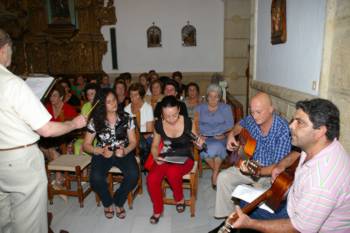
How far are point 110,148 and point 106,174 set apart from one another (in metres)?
0.30

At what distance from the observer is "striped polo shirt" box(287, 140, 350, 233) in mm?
1483

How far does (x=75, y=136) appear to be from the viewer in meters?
3.94

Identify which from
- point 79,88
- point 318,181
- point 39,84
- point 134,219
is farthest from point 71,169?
point 79,88

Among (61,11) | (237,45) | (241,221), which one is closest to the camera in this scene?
(241,221)

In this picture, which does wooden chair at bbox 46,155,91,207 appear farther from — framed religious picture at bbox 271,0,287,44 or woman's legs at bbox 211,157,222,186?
framed religious picture at bbox 271,0,287,44

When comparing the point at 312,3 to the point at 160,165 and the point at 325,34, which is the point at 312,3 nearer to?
the point at 325,34

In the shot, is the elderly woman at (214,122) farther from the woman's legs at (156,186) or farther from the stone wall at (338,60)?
the stone wall at (338,60)

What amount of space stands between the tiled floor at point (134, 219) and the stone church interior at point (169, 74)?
12 millimetres

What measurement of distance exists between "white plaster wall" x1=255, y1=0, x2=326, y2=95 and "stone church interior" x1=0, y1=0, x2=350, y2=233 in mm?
13

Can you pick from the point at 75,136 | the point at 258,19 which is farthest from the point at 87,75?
the point at 258,19

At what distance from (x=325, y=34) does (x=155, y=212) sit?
2.43 metres

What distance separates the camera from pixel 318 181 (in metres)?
1.50

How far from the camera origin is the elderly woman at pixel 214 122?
12.3 feet

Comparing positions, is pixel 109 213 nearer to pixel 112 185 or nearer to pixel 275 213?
pixel 112 185
